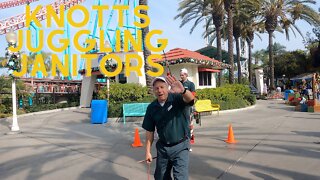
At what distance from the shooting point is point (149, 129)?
3.70 meters

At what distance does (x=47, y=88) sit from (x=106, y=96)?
46.5ft

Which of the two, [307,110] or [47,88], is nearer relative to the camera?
[307,110]

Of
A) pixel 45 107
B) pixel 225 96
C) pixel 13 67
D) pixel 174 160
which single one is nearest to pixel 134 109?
pixel 13 67

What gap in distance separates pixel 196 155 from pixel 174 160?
3.10 m

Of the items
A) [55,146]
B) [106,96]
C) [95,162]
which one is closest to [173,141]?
[95,162]

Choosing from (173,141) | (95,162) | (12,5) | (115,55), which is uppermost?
(12,5)

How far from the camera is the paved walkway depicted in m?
5.32

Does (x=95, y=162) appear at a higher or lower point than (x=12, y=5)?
lower

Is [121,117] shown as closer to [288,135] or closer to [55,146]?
[55,146]

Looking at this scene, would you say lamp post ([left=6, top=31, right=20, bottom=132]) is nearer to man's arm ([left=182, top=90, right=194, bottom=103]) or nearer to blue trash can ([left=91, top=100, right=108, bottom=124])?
blue trash can ([left=91, top=100, right=108, bottom=124])

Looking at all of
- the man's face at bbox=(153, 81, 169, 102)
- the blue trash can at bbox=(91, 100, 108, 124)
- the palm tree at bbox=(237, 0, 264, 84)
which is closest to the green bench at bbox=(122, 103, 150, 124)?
the blue trash can at bbox=(91, 100, 108, 124)

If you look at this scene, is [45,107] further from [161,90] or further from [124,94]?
[161,90]

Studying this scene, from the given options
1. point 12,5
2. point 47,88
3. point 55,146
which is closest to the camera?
point 55,146

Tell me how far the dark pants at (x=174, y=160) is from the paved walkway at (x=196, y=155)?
Result: 5.16 feet
